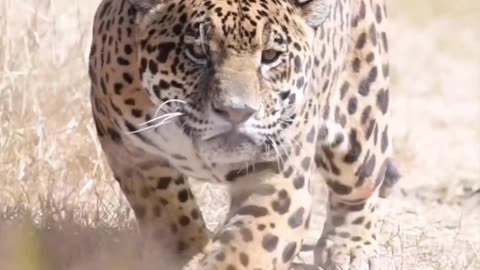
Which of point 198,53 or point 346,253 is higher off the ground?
point 198,53

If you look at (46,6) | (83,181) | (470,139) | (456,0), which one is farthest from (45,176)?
(456,0)

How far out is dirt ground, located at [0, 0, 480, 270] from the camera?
244 inches

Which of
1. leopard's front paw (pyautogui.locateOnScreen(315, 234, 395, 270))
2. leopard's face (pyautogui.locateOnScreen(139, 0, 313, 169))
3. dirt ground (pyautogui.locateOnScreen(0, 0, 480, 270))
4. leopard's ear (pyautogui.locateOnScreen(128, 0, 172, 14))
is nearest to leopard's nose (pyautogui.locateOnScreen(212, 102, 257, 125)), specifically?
leopard's face (pyautogui.locateOnScreen(139, 0, 313, 169))

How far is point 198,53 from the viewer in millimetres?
5117

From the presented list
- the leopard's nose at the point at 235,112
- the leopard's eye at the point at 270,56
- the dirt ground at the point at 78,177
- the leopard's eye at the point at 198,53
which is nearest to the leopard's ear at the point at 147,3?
the leopard's eye at the point at 198,53

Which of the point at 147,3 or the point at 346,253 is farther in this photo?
A: the point at 346,253

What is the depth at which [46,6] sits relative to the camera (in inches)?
317

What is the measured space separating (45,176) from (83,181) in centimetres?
18

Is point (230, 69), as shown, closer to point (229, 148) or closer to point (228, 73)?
point (228, 73)

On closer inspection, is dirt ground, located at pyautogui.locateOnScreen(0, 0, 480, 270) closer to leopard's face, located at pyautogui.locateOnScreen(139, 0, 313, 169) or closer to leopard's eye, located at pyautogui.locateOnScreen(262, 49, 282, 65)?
leopard's face, located at pyautogui.locateOnScreen(139, 0, 313, 169)

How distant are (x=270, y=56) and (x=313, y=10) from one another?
0.36 meters

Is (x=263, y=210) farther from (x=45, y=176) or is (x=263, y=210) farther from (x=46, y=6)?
(x=46, y=6)

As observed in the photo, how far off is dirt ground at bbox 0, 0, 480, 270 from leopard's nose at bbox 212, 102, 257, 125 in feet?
2.30

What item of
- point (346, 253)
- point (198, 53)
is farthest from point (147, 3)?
point (346, 253)
